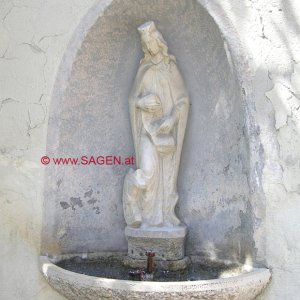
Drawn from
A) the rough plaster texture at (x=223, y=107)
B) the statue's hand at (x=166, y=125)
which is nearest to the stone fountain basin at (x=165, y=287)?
the rough plaster texture at (x=223, y=107)

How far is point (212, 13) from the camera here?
12.6 feet

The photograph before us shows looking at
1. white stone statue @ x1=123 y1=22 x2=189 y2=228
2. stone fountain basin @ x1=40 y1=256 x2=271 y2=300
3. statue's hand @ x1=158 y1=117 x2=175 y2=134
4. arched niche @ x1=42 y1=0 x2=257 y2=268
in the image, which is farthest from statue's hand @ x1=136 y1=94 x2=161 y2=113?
stone fountain basin @ x1=40 y1=256 x2=271 y2=300

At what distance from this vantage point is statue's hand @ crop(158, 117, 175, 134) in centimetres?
418

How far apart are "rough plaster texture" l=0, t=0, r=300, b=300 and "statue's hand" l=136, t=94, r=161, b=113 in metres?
0.69

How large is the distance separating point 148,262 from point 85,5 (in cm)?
196

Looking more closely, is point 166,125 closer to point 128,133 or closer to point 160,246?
point 128,133

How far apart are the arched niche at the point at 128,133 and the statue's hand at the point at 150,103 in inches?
11.9

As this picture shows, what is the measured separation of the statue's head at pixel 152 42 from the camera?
4.17m

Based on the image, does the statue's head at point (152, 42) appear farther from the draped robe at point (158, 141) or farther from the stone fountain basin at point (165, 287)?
the stone fountain basin at point (165, 287)

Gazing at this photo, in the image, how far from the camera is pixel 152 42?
4.20 meters

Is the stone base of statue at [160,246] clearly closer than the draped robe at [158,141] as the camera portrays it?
Yes

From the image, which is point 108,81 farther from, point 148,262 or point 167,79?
point 148,262

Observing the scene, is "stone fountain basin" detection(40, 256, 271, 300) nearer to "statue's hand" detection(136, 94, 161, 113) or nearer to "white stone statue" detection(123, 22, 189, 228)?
"white stone statue" detection(123, 22, 189, 228)

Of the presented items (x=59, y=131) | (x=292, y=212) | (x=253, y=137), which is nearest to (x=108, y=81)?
(x=59, y=131)
